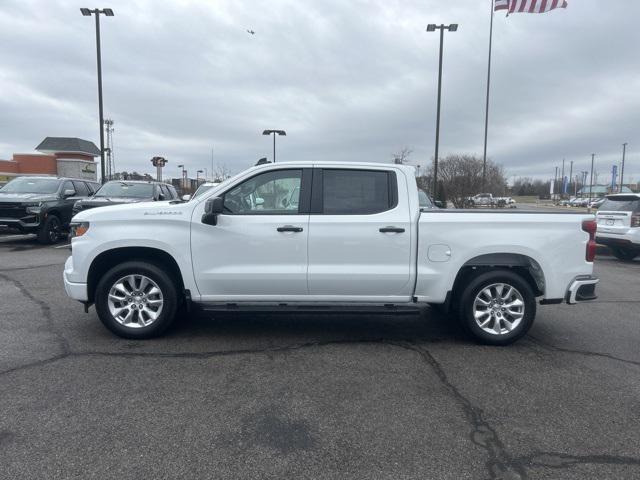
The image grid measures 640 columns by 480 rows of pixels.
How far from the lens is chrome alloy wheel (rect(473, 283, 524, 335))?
5.10m

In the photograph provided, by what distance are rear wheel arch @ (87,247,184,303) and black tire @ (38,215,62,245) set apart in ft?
28.7

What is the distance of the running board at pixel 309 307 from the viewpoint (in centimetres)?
501

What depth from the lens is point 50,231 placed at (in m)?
12.8

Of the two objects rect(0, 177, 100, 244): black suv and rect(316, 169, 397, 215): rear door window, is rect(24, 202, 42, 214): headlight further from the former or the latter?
rect(316, 169, 397, 215): rear door window

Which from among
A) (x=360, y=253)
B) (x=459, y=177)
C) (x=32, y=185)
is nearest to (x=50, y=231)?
(x=32, y=185)

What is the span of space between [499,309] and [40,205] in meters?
11.9

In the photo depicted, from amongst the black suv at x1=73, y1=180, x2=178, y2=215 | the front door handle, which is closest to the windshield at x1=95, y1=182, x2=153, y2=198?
the black suv at x1=73, y1=180, x2=178, y2=215

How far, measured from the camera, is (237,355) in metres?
4.73

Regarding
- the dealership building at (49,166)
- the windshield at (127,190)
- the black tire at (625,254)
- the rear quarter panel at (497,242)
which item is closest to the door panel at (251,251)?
the rear quarter panel at (497,242)

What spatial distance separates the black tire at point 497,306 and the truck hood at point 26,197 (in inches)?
459

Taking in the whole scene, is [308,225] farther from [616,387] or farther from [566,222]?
[616,387]

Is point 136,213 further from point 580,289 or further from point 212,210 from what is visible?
point 580,289

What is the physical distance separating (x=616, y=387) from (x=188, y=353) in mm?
3894

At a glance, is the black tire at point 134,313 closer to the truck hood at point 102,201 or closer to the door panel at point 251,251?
the door panel at point 251,251
